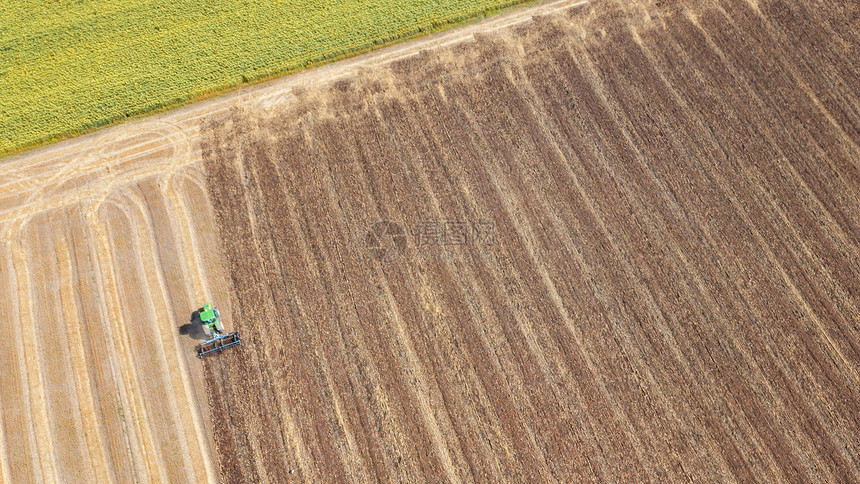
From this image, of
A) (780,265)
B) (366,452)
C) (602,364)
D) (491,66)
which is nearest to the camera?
(366,452)

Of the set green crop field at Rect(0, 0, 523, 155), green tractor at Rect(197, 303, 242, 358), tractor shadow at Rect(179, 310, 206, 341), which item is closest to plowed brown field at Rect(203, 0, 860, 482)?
green tractor at Rect(197, 303, 242, 358)

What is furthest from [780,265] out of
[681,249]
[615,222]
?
[615,222]

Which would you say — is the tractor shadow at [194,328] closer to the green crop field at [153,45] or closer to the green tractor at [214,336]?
A: the green tractor at [214,336]

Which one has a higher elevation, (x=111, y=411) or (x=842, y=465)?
(x=111, y=411)

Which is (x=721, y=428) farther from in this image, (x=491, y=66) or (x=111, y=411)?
(x=111, y=411)
